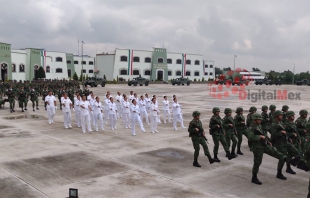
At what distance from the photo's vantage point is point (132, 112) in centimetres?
1326

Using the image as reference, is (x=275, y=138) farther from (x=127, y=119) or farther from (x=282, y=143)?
(x=127, y=119)

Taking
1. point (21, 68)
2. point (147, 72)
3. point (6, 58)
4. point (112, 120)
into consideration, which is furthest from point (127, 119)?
point (147, 72)

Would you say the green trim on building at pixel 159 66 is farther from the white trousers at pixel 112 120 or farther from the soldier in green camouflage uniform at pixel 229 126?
the soldier in green camouflage uniform at pixel 229 126

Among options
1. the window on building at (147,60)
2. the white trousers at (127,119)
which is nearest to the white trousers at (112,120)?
the white trousers at (127,119)

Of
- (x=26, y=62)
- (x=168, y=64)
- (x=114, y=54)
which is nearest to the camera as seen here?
(x=26, y=62)

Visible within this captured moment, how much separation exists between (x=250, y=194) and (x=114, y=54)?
66046 mm

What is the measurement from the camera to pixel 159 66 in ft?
246

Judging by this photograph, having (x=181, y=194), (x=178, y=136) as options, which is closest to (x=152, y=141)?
(x=178, y=136)

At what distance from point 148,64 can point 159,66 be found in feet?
8.68

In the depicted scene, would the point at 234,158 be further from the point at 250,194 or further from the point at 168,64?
the point at 168,64

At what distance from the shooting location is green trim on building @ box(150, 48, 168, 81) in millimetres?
74438

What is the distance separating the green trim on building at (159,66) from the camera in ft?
244

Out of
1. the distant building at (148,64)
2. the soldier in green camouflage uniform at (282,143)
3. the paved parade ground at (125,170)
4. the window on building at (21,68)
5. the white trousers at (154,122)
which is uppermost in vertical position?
the distant building at (148,64)

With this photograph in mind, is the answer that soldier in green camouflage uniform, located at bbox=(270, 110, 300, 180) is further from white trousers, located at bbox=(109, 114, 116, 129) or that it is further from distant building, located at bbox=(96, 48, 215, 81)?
distant building, located at bbox=(96, 48, 215, 81)
